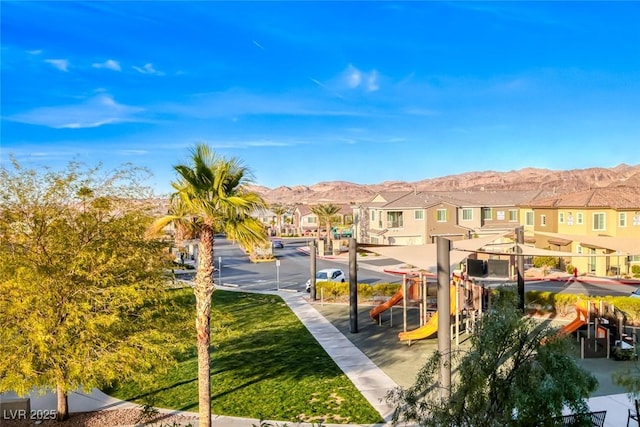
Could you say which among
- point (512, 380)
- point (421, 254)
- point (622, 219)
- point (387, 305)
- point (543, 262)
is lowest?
point (387, 305)

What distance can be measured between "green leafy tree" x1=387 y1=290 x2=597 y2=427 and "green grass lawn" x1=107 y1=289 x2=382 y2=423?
22.4 feet

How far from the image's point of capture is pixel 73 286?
36.7ft

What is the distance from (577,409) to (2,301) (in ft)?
35.1

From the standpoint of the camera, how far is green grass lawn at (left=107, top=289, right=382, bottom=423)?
524 inches

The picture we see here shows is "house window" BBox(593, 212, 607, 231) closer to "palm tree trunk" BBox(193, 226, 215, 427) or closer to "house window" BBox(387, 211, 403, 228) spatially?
"house window" BBox(387, 211, 403, 228)

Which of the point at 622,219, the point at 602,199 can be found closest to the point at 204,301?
the point at 622,219

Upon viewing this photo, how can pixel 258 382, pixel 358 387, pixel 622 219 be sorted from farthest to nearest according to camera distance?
pixel 622 219, pixel 258 382, pixel 358 387

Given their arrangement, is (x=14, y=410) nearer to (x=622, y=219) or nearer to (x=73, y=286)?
(x=73, y=286)

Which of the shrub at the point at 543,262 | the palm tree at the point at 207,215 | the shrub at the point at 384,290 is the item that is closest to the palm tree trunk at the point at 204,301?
the palm tree at the point at 207,215

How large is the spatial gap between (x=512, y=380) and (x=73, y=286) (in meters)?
9.24

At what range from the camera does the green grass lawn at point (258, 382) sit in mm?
13312

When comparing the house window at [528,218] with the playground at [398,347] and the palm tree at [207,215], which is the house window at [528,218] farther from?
the palm tree at [207,215]

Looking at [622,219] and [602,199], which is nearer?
[622,219]

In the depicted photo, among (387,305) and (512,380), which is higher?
(512,380)
